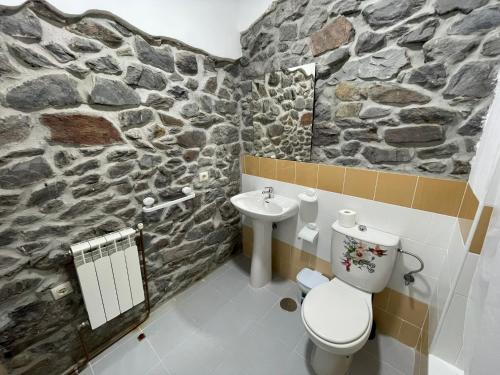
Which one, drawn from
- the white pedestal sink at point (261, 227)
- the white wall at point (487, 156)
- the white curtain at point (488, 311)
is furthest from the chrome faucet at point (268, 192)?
the white curtain at point (488, 311)

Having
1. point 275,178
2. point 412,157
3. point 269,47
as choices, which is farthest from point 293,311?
point 269,47

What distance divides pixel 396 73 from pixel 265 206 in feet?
4.17

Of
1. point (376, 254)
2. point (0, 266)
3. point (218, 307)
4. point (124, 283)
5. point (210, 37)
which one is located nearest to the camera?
point (0, 266)

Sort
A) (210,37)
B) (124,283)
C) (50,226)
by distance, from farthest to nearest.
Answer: (210,37)
(124,283)
(50,226)

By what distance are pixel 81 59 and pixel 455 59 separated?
1.89 m

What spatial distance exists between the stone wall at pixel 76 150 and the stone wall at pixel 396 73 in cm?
81

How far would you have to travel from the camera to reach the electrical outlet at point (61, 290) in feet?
3.90

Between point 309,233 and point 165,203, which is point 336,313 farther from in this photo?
point 165,203

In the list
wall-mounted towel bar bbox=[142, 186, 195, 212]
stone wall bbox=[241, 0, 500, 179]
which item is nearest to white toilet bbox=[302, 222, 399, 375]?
stone wall bbox=[241, 0, 500, 179]

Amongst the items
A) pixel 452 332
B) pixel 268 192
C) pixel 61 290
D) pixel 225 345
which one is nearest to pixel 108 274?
pixel 61 290

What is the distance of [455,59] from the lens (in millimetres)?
1020

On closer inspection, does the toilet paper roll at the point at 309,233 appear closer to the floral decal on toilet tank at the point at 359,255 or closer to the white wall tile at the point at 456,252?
the floral decal on toilet tank at the point at 359,255

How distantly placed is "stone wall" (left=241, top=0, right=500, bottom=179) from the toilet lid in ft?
2.76

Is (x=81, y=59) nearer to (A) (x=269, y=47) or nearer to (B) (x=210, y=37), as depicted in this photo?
(B) (x=210, y=37)
